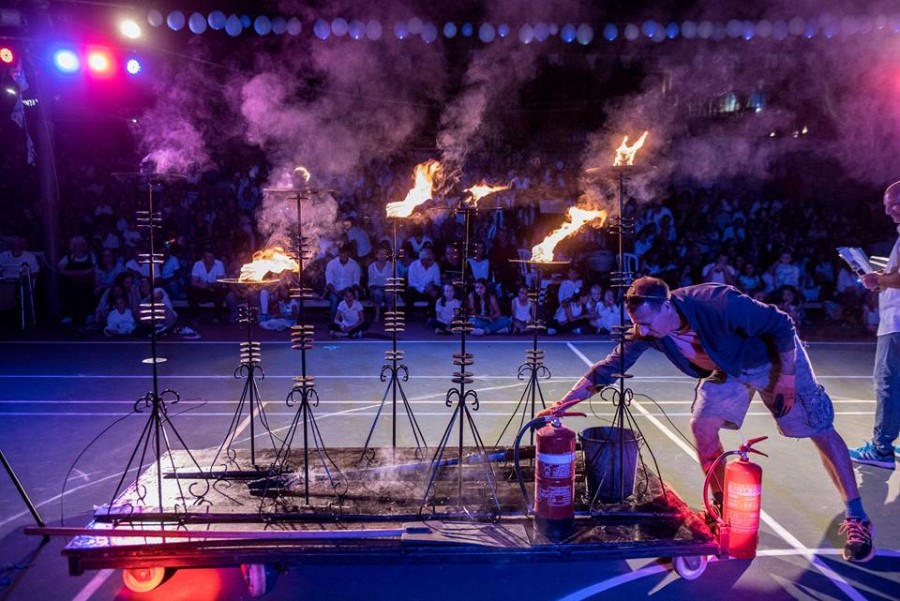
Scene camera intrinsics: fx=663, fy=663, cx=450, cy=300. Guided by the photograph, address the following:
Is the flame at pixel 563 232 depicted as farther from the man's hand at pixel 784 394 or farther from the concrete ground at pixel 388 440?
the concrete ground at pixel 388 440

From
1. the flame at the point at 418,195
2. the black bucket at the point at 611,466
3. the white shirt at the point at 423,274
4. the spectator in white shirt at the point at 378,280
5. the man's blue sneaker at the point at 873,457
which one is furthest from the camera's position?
the white shirt at the point at 423,274

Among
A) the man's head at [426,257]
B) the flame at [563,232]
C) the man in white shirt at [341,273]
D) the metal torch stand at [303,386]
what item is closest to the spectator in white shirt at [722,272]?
the man's head at [426,257]

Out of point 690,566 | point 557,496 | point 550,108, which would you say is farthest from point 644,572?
point 550,108

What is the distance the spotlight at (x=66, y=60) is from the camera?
11289 millimetres

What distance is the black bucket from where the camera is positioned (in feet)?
14.2

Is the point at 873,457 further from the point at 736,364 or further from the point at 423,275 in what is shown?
the point at 423,275

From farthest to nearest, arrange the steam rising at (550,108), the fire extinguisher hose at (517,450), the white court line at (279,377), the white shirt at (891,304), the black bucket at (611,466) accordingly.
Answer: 1. the steam rising at (550,108)
2. the white court line at (279,377)
3. the white shirt at (891,304)
4. the black bucket at (611,466)
5. the fire extinguisher hose at (517,450)

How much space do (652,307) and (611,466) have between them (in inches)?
45.6

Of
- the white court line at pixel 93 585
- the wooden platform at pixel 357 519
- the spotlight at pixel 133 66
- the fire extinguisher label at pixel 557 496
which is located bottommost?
the white court line at pixel 93 585

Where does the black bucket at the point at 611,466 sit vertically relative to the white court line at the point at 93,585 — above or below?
above

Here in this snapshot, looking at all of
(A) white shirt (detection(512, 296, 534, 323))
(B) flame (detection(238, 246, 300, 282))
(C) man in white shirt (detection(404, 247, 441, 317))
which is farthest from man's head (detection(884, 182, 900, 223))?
(C) man in white shirt (detection(404, 247, 441, 317))

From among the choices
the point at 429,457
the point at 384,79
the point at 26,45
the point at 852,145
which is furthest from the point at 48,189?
the point at 852,145

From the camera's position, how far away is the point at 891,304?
5461 millimetres

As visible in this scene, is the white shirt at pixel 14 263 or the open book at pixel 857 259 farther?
the white shirt at pixel 14 263
